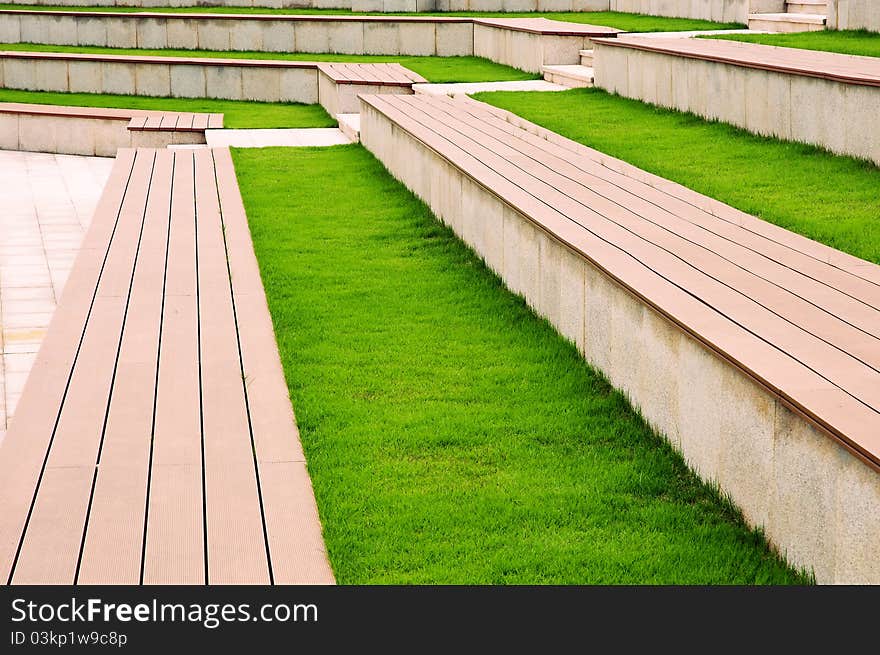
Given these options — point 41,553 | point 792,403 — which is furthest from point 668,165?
point 41,553

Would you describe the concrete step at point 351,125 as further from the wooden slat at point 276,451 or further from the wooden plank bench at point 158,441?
the wooden slat at point 276,451

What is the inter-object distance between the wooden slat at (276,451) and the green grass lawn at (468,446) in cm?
6

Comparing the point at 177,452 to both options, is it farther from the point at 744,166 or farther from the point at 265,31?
the point at 265,31

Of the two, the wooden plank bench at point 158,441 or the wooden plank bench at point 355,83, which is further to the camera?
the wooden plank bench at point 355,83

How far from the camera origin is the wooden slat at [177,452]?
10.9ft

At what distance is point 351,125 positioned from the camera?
40.6 ft

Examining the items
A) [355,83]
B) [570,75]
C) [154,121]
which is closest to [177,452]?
[570,75]

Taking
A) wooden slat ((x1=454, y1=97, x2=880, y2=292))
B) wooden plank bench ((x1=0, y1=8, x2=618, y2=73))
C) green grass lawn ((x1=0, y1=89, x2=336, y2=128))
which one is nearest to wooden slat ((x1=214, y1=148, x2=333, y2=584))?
wooden slat ((x1=454, y1=97, x2=880, y2=292))

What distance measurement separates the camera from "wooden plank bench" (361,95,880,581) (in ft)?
10.3

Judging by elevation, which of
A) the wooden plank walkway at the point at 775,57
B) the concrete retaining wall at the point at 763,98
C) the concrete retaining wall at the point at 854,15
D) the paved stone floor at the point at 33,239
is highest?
the concrete retaining wall at the point at 854,15

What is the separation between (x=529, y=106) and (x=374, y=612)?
27.8ft

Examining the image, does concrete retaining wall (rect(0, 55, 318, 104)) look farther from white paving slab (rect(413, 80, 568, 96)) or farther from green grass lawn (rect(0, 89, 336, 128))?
white paving slab (rect(413, 80, 568, 96))

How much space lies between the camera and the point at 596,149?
334 inches

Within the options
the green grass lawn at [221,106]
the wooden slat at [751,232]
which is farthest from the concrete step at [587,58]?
the wooden slat at [751,232]
